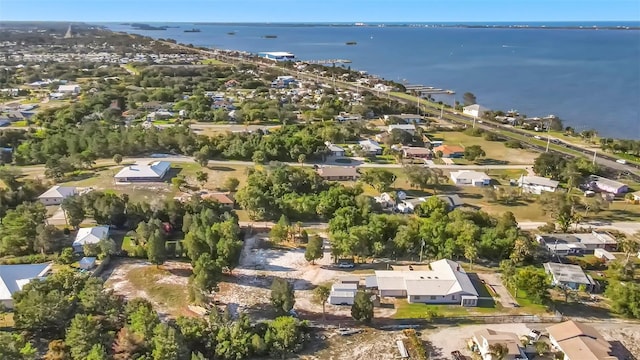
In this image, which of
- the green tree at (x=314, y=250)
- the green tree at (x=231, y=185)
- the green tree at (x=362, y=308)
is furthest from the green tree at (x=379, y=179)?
the green tree at (x=362, y=308)

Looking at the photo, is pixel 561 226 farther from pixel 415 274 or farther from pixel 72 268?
pixel 72 268

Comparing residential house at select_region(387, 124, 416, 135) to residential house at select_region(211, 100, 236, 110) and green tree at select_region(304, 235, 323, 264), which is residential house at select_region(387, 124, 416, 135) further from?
green tree at select_region(304, 235, 323, 264)

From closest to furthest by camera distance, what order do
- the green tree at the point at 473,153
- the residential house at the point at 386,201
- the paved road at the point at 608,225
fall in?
the paved road at the point at 608,225
the residential house at the point at 386,201
the green tree at the point at 473,153

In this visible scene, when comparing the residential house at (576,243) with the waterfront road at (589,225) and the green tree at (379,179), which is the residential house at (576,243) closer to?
the waterfront road at (589,225)

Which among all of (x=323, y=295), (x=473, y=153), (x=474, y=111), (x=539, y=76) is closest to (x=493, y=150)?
(x=473, y=153)

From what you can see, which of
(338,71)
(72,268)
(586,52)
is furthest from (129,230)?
(586,52)

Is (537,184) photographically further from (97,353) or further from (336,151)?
(97,353)

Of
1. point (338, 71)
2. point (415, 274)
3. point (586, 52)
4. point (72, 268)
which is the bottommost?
point (72, 268)

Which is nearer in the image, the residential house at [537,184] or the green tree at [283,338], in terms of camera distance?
the green tree at [283,338]
